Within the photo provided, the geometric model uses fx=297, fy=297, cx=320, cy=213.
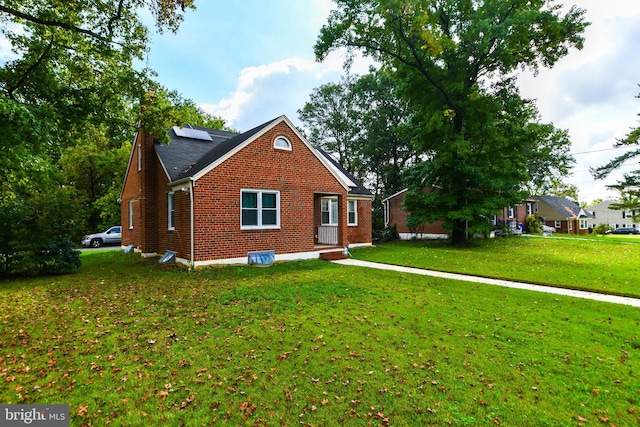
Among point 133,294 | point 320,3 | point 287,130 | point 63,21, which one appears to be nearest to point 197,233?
point 133,294

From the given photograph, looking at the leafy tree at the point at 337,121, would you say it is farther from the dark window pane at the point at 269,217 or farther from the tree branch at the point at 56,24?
the tree branch at the point at 56,24

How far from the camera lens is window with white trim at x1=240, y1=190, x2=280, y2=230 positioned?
38.8 feet

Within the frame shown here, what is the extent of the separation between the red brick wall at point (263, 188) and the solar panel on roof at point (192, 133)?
5407 millimetres

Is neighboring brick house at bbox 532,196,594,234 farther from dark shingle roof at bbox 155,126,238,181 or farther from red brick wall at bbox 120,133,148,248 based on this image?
red brick wall at bbox 120,133,148,248

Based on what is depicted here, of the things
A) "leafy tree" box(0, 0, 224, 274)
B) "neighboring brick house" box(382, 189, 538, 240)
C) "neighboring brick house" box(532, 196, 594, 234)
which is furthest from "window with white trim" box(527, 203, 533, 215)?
"leafy tree" box(0, 0, 224, 274)

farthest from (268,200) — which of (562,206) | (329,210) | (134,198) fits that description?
(562,206)

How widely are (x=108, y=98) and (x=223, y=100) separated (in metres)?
24.4

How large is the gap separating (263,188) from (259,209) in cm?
88

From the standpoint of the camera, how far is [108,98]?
38.3ft

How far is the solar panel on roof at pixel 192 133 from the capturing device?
15.3 m

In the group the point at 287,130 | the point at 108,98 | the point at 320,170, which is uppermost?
the point at 108,98

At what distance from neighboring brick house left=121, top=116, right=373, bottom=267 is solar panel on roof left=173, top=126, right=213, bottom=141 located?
49 millimetres

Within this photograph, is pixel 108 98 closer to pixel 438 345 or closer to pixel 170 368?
pixel 170 368

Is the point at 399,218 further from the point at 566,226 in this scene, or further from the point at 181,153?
the point at 566,226
